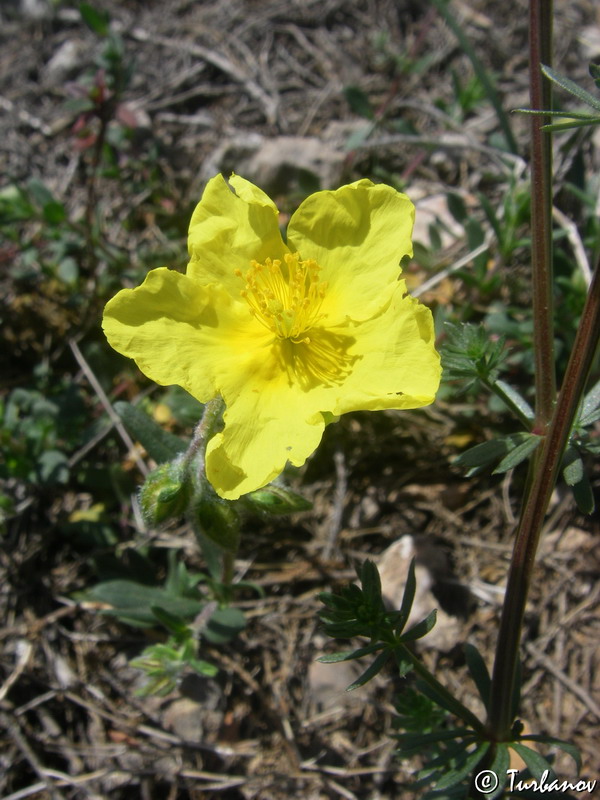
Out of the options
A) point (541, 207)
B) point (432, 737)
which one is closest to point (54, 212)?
point (541, 207)

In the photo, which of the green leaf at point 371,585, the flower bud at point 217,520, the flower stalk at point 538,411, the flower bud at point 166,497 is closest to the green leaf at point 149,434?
the flower bud at point 166,497

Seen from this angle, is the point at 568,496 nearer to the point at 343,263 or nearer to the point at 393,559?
the point at 393,559

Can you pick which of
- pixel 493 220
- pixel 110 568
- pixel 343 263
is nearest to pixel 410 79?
pixel 493 220

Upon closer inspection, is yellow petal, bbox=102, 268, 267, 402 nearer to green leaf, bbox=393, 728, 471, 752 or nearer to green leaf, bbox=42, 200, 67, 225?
green leaf, bbox=393, 728, 471, 752

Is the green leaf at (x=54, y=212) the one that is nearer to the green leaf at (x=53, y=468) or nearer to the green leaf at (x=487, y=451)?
the green leaf at (x=53, y=468)

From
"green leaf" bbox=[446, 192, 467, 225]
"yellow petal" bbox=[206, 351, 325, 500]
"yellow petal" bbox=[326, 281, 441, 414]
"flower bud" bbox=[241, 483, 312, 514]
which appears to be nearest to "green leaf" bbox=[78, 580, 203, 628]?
"flower bud" bbox=[241, 483, 312, 514]

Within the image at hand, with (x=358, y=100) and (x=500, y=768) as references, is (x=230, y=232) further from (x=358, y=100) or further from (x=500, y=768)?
(x=358, y=100)

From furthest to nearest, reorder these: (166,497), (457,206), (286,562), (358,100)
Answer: (358,100) < (457,206) < (286,562) < (166,497)
